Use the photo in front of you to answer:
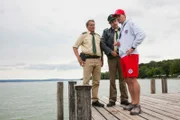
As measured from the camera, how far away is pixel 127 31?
205 inches

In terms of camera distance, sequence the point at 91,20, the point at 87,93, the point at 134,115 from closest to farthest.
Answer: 1. the point at 87,93
2. the point at 134,115
3. the point at 91,20

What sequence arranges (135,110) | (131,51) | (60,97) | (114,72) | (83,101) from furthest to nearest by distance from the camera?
(60,97) < (114,72) < (135,110) < (131,51) < (83,101)

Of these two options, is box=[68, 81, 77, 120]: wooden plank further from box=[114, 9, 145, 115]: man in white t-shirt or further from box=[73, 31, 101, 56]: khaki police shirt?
box=[114, 9, 145, 115]: man in white t-shirt

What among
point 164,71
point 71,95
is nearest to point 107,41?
point 71,95

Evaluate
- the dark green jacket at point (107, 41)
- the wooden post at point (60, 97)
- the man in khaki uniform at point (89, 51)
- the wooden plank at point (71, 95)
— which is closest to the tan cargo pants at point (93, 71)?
the man in khaki uniform at point (89, 51)

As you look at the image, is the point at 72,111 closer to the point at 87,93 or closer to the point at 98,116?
the point at 98,116

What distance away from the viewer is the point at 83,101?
3.22m

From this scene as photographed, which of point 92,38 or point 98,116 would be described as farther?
point 92,38

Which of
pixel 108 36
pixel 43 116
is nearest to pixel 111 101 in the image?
pixel 108 36

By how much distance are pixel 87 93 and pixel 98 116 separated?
204 centimetres

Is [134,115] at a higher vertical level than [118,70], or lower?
lower

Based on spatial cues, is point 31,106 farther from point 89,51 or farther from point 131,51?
point 131,51

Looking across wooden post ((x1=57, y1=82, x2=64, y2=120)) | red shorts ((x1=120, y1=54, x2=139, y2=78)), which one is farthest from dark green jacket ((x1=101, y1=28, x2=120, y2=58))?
wooden post ((x1=57, y1=82, x2=64, y2=120))

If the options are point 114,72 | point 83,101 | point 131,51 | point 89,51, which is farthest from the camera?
point 114,72
